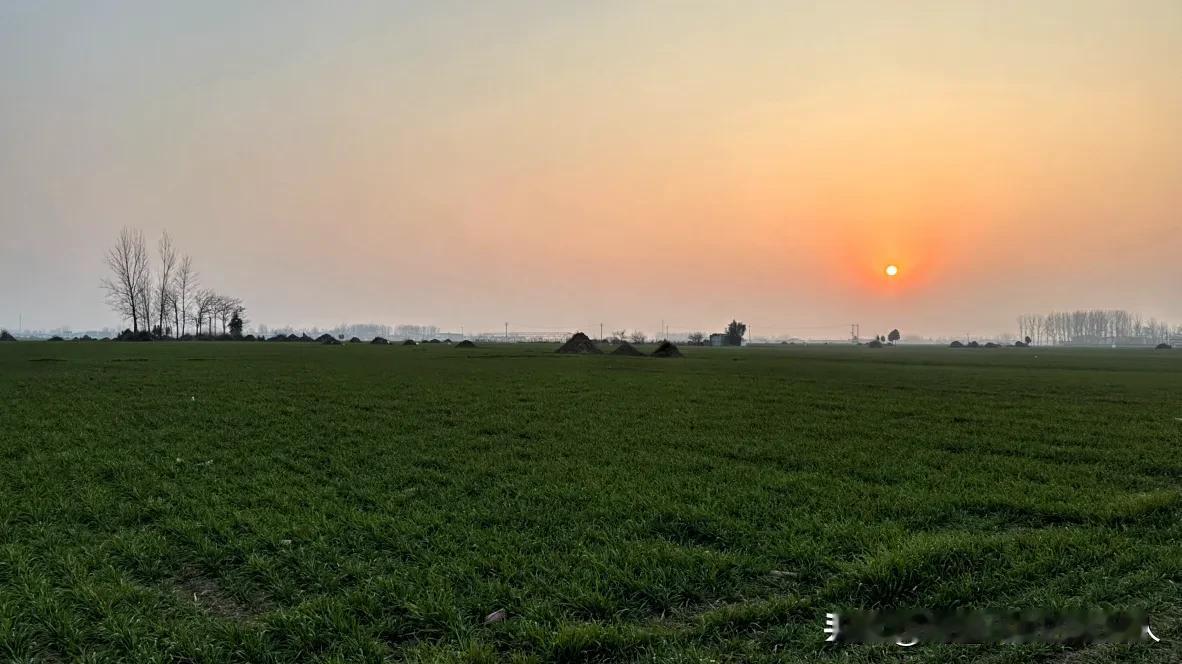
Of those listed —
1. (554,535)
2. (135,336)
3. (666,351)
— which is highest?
(135,336)

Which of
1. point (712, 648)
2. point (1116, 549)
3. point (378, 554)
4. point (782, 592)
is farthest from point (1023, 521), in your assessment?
point (378, 554)

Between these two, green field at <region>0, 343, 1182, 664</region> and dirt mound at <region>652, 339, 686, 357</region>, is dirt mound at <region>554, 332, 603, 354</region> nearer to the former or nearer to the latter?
dirt mound at <region>652, 339, 686, 357</region>

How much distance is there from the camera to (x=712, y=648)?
3.44 m

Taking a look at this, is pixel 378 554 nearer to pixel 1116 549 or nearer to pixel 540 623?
pixel 540 623

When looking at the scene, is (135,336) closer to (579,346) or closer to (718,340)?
(579,346)

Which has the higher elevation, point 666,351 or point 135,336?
point 135,336

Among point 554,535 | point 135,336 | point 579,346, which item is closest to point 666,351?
point 579,346

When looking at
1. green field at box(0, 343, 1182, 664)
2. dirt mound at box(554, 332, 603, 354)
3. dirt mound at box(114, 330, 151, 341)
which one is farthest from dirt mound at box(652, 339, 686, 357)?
dirt mound at box(114, 330, 151, 341)

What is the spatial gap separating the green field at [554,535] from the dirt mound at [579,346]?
42.3 m

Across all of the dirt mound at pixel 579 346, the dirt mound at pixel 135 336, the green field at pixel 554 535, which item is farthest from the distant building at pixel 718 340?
the green field at pixel 554 535

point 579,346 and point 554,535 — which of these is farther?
point 579,346

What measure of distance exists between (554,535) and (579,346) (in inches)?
1949

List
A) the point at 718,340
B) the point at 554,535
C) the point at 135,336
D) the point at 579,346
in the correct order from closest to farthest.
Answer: the point at 554,535, the point at 579,346, the point at 135,336, the point at 718,340

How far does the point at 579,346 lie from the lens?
180ft
